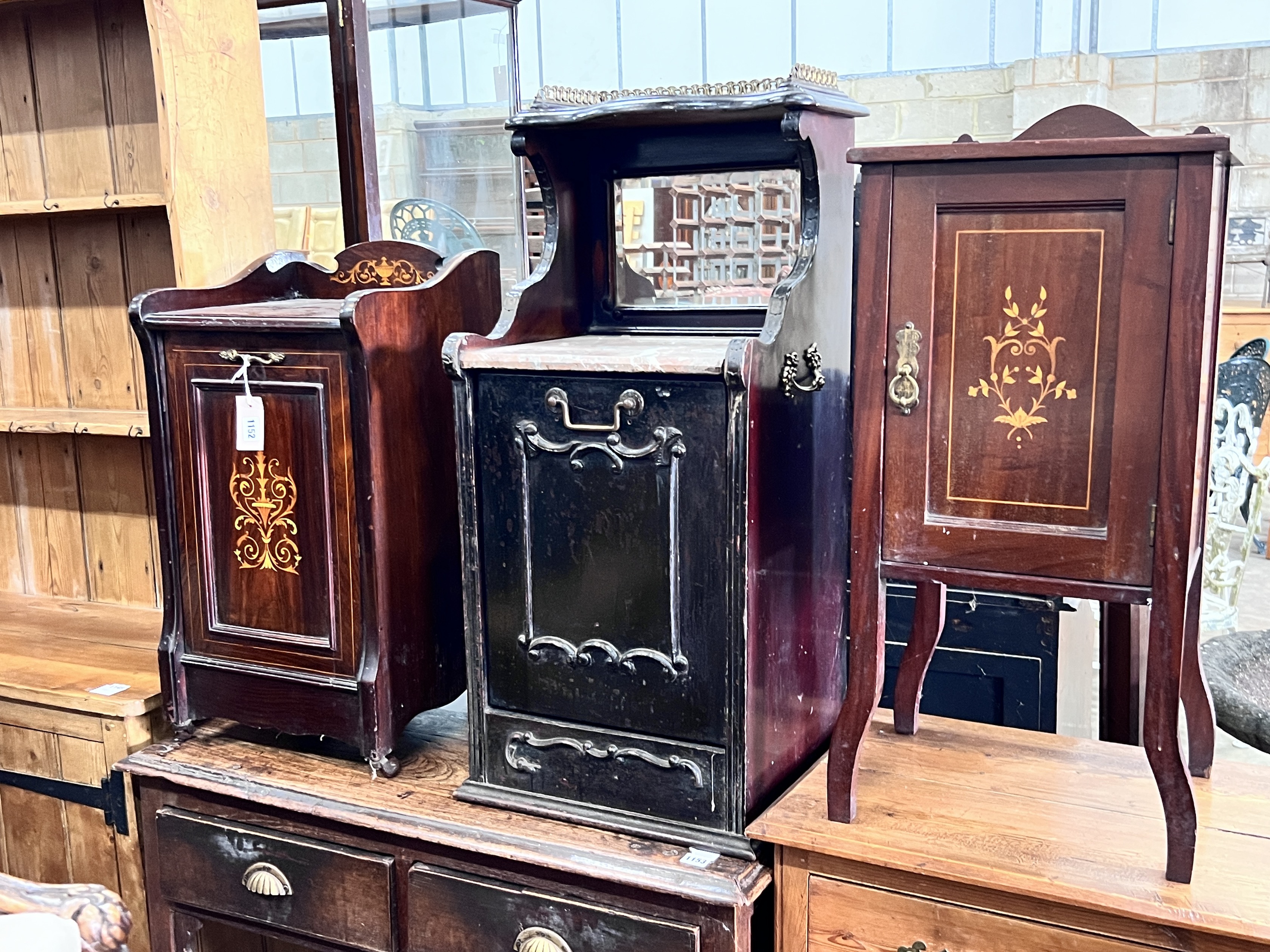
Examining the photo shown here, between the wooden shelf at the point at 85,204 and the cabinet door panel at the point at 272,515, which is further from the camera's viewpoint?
the wooden shelf at the point at 85,204

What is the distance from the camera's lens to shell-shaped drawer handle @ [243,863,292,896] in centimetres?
192

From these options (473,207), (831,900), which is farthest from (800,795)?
(473,207)

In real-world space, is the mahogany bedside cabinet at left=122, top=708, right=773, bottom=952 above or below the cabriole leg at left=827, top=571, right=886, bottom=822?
below

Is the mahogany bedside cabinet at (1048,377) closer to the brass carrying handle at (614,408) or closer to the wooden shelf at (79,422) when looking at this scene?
the brass carrying handle at (614,408)

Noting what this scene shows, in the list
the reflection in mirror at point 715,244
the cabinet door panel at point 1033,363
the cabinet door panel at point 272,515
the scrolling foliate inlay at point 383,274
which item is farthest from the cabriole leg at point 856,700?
the scrolling foliate inlay at point 383,274

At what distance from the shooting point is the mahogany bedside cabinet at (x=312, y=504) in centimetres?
182

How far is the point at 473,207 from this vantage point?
398 centimetres

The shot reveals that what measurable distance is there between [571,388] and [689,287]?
0.52m

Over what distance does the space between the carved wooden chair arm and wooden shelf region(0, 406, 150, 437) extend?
1.09 metres

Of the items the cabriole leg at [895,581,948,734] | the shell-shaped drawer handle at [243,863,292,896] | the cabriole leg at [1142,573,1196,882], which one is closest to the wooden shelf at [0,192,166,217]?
the shell-shaped drawer handle at [243,863,292,896]

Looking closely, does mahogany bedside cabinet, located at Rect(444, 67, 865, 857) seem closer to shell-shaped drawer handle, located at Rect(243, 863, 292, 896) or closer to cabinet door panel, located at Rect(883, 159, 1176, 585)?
cabinet door panel, located at Rect(883, 159, 1176, 585)

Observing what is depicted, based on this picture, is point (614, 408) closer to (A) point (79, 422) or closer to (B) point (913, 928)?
(B) point (913, 928)

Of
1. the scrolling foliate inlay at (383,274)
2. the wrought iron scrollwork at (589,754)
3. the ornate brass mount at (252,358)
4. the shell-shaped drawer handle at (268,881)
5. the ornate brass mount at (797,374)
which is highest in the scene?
the scrolling foliate inlay at (383,274)

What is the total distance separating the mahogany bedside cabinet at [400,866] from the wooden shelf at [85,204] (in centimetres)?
101
